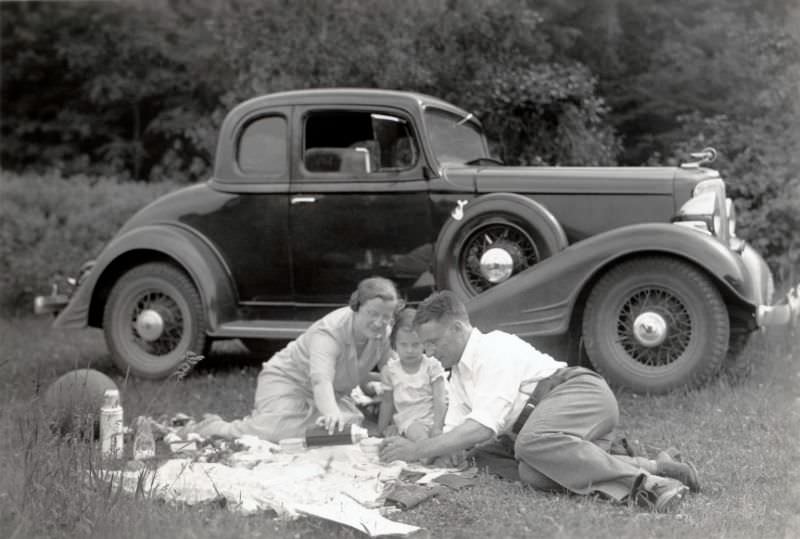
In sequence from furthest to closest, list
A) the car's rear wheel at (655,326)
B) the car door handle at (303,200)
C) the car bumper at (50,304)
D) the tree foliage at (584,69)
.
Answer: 1. the tree foliage at (584,69)
2. the car bumper at (50,304)
3. the car door handle at (303,200)
4. the car's rear wheel at (655,326)

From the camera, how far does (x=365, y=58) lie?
10688 millimetres

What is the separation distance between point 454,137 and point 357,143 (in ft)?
2.35

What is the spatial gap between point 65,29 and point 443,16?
28.9 ft

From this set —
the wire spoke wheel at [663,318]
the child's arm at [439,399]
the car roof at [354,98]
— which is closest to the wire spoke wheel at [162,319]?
the car roof at [354,98]

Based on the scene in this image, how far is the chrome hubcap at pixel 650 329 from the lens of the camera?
5660 millimetres

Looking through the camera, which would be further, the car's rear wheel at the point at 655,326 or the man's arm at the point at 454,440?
the car's rear wheel at the point at 655,326

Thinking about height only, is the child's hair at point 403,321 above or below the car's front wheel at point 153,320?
above

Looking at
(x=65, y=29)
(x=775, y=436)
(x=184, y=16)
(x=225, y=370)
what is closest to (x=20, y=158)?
(x=65, y=29)

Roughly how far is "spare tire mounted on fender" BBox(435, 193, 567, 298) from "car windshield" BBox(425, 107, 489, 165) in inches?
28.1

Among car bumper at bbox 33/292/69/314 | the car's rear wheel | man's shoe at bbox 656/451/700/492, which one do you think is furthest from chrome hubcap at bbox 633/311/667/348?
car bumper at bbox 33/292/69/314

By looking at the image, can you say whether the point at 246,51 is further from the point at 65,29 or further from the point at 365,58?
the point at 65,29

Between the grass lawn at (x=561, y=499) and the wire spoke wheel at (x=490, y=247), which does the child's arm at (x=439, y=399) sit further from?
the wire spoke wheel at (x=490, y=247)

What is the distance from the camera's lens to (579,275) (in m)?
5.77

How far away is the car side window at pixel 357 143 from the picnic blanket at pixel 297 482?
2.35 meters
